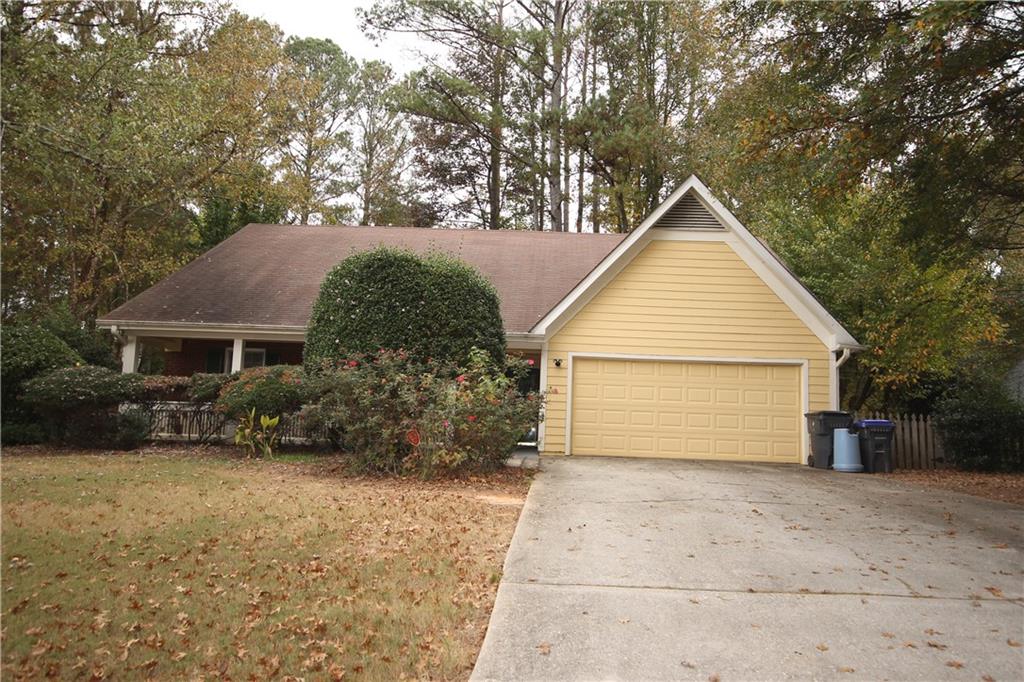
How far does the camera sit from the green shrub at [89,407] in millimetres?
12680

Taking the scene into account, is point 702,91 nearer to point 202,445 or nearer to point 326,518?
point 202,445

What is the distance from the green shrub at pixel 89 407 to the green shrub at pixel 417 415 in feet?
14.7

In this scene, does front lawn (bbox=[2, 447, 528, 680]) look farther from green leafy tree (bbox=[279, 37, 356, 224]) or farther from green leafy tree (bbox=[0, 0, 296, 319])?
green leafy tree (bbox=[279, 37, 356, 224])

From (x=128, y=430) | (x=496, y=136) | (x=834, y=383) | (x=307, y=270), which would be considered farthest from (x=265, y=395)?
(x=496, y=136)

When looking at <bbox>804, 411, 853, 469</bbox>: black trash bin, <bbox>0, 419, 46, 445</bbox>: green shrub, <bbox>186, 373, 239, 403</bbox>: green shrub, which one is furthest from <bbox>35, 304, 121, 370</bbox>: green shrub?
<bbox>804, 411, 853, 469</bbox>: black trash bin

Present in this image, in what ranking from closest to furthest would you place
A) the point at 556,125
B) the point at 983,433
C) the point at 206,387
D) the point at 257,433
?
the point at 257,433 < the point at 206,387 < the point at 983,433 < the point at 556,125

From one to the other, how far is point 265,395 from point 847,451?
10.6 m

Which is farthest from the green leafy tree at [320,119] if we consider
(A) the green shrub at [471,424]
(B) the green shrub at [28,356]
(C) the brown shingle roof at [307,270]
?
(A) the green shrub at [471,424]

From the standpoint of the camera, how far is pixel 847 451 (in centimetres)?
1330

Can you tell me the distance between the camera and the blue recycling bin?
1325 cm

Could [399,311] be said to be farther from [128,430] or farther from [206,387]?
[128,430]

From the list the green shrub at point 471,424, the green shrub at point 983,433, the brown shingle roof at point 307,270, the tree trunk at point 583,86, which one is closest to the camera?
the green shrub at point 471,424

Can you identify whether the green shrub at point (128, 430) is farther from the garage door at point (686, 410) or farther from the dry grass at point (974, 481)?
the dry grass at point (974, 481)

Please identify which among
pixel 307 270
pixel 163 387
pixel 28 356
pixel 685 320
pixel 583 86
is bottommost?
Result: pixel 163 387
